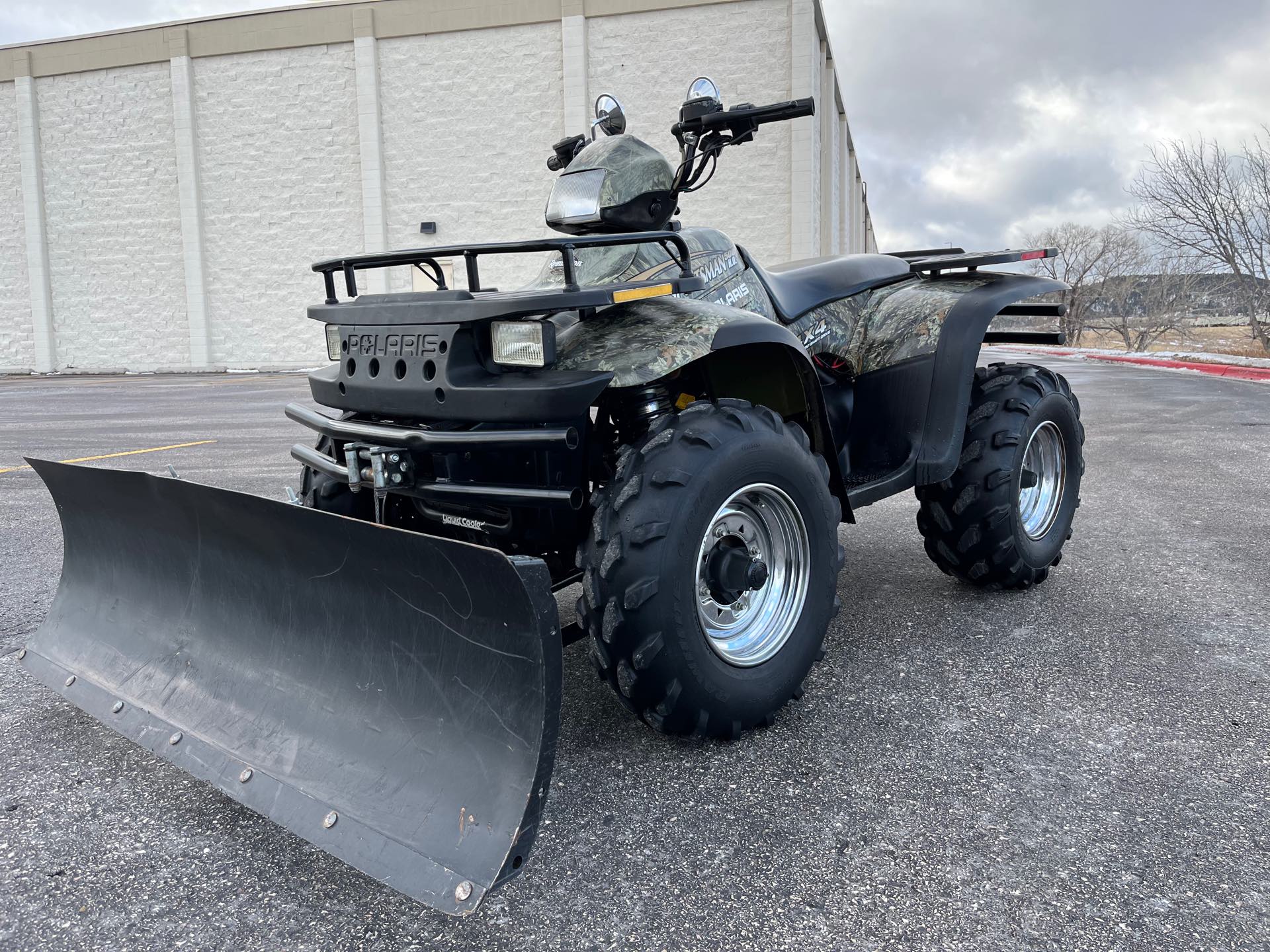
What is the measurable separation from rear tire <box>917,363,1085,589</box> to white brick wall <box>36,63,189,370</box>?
27385mm

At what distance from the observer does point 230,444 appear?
9750 millimetres

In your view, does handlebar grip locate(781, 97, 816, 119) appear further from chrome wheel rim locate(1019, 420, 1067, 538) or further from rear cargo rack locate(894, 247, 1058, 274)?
chrome wheel rim locate(1019, 420, 1067, 538)

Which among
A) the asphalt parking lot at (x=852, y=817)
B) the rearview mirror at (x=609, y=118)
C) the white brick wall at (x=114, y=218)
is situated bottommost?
the asphalt parking lot at (x=852, y=817)

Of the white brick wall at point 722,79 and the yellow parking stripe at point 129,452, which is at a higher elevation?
the white brick wall at point 722,79

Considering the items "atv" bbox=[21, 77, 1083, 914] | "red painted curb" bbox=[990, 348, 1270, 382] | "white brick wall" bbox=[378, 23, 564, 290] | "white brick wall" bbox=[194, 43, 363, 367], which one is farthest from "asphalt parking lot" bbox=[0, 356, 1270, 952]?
"white brick wall" bbox=[194, 43, 363, 367]

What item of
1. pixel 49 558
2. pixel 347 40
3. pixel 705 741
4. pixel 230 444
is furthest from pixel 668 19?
pixel 705 741

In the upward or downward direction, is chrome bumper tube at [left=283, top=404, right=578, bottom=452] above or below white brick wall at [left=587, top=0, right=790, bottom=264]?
below

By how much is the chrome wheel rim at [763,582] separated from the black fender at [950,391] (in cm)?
99

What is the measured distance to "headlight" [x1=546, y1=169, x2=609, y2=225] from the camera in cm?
349

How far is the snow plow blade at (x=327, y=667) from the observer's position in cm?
199

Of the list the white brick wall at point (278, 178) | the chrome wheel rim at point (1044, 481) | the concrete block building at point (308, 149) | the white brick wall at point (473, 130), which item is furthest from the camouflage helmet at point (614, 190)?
the white brick wall at point (278, 178)

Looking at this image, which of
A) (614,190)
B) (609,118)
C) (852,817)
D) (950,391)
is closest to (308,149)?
(609,118)

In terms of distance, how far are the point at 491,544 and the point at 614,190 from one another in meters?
1.38

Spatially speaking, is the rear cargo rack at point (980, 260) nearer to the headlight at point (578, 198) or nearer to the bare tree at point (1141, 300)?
the headlight at point (578, 198)
